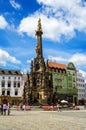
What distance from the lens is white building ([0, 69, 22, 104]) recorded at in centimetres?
9919

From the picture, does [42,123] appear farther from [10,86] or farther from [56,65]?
[56,65]

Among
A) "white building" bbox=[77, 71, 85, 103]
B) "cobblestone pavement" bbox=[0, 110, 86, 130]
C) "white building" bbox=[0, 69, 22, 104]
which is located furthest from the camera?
"white building" bbox=[77, 71, 85, 103]

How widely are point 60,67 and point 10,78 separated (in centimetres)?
2691

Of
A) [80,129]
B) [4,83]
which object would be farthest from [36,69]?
Result: [80,129]

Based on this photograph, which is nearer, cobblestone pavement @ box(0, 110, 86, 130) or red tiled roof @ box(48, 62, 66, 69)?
cobblestone pavement @ box(0, 110, 86, 130)

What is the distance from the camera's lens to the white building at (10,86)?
3905 inches

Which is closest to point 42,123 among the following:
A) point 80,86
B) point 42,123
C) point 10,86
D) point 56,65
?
point 42,123

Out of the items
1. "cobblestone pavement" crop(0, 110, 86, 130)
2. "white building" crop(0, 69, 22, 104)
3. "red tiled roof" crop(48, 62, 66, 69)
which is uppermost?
"red tiled roof" crop(48, 62, 66, 69)

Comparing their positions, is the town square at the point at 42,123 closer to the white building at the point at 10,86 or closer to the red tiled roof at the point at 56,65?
the white building at the point at 10,86

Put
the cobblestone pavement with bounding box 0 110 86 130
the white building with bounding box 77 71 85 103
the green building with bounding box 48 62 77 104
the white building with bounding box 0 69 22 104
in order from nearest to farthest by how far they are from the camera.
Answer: the cobblestone pavement with bounding box 0 110 86 130 → the white building with bounding box 0 69 22 104 → the green building with bounding box 48 62 77 104 → the white building with bounding box 77 71 85 103

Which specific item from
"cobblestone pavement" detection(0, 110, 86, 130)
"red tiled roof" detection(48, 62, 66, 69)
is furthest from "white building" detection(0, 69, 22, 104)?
"cobblestone pavement" detection(0, 110, 86, 130)

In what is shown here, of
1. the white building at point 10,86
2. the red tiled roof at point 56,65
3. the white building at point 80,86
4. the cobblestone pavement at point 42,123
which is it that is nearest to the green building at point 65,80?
the red tiled roof at point 56,65

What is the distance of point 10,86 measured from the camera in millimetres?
101125

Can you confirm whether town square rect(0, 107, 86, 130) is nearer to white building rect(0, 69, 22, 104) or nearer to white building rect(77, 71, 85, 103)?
white building rect(0, 69, 22, 104)
